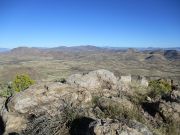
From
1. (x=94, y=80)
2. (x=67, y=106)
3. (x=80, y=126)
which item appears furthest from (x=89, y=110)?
(x=94, y=80)

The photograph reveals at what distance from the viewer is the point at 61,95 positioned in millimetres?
12273

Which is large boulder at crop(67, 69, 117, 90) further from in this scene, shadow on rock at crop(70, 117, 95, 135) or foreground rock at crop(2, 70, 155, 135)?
shadow on rock at crop(70, 117, 95, 135)

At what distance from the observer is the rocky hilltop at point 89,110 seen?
7.99 m

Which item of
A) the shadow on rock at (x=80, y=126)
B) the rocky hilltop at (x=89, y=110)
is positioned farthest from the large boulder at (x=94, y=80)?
the shadow on rock at (x=80, y=126)

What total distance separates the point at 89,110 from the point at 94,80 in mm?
4209

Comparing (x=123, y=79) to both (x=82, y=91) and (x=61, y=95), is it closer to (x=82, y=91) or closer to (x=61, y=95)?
(x=82, y=91)

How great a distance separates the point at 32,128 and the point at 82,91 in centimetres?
456

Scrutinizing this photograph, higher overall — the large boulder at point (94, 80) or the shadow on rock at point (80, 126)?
the large boulder at point (94, 80)


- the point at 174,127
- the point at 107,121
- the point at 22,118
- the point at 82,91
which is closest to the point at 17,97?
the point at 22,118

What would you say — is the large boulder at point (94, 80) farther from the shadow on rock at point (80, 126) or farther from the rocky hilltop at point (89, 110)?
the shadow on rock at point (80, 126)

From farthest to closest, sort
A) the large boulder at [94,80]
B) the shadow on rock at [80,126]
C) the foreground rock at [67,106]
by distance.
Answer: the large boulder at [94,80], the shadow on rock at [80,126], the foreground rock at [67,106]

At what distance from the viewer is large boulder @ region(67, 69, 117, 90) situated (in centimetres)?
1391

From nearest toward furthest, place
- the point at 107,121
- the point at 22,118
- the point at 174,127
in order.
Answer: the point at 107,121 → the point at 174,127 → the point at 22,118

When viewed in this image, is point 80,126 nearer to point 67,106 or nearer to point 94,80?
point 67,106
